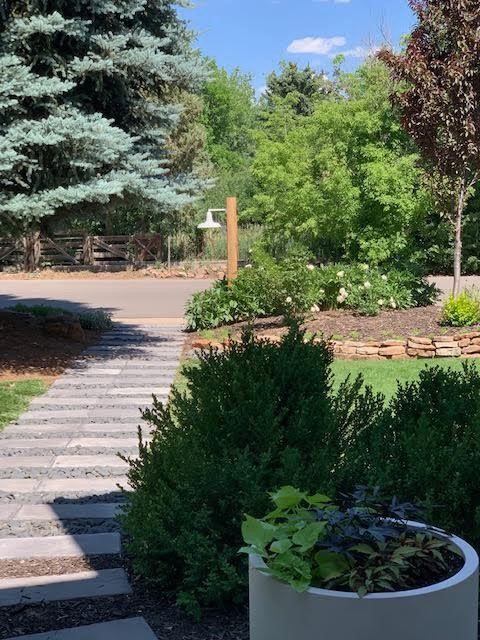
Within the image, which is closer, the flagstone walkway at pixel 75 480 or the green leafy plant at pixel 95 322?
the flagstone walkway at pixel 75 480

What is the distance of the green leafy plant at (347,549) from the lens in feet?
6.29

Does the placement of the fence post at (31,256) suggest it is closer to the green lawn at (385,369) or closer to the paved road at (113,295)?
the paved road at (113,295)

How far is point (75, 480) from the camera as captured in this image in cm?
482

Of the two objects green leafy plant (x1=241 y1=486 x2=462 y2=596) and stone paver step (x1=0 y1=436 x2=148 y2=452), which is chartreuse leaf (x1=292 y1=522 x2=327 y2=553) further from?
stone paver step (x1=0 y1=436 x2=148 y2=452)

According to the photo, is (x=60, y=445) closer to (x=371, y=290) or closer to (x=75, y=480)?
(x=75, y=480)

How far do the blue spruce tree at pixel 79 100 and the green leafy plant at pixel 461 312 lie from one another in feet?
13.4

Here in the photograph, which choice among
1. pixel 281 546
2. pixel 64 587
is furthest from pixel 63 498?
pixel 281 546

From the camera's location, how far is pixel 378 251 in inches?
592

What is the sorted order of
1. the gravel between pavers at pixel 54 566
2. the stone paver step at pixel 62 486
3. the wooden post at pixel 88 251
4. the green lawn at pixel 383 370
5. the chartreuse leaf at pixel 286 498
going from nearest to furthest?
the chartreuse leaf at pixel 286 498
the gravel between pavers at pixel 54 566
the stone paver step at pixel 62 486
the green lawn at pixel 383 370
the wooden post at pixel 88 251

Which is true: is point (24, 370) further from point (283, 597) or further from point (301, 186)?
point (301, 186)

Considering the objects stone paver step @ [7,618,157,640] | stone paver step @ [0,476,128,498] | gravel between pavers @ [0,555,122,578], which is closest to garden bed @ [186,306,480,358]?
stone paver step @ [0,476,128,498]

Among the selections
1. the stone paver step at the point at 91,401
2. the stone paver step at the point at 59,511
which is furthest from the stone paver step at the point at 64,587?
the stone paver step at the point at 91,401

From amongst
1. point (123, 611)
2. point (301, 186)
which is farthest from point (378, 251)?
point (123, 611)

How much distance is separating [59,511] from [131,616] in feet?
4.93
